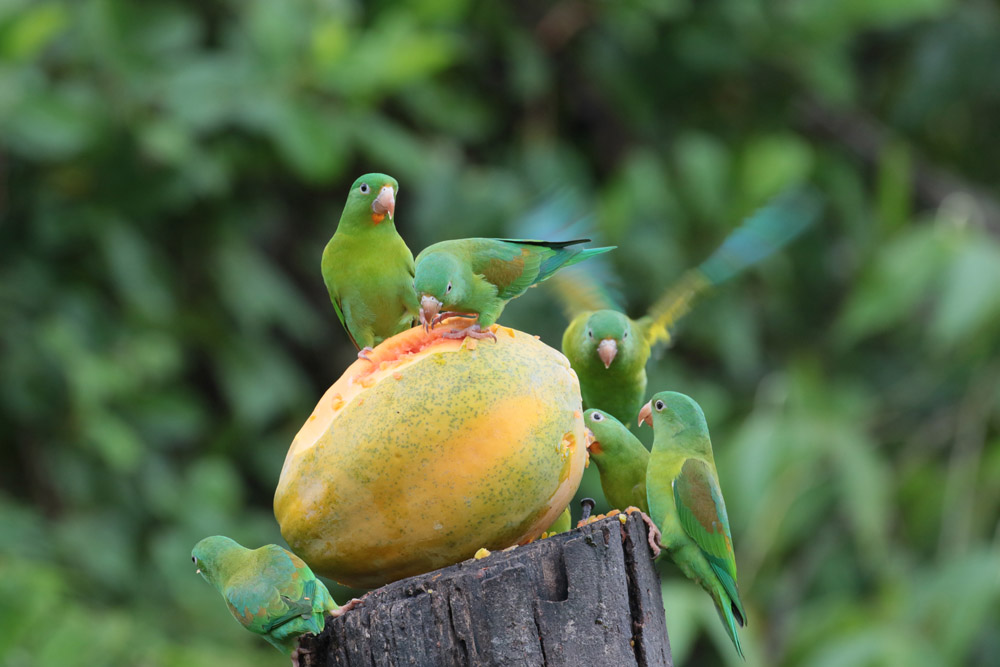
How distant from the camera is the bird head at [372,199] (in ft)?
6.79

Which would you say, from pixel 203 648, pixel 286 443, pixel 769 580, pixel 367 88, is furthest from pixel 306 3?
pixel 769 580

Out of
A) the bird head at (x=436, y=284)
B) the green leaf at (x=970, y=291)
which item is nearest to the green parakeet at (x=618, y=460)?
the bird head at (x=436, y=284)

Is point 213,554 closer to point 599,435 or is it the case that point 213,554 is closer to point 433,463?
point 433,463

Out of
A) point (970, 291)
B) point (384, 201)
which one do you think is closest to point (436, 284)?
point (384, 201)

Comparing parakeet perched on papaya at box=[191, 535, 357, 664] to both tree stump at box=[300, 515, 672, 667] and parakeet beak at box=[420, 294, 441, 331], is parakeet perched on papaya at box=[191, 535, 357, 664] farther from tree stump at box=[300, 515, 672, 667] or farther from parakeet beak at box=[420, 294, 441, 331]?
parakeet beak at box=[420, 294, 441, 331]

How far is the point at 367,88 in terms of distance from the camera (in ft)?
15.3

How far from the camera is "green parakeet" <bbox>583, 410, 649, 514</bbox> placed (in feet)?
7.10

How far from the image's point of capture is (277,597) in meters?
1.86

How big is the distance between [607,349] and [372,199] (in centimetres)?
56

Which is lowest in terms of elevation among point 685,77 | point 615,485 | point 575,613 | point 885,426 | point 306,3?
point 575,613

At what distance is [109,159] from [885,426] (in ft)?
13.6

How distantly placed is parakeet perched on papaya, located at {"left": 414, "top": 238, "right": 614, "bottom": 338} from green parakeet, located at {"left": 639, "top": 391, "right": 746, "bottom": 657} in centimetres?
37

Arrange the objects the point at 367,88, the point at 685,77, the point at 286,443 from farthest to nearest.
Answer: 1. the point at 685,77
2. the point at 286,443
3. the point at 367,88

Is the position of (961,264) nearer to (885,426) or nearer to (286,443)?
(885,426)
